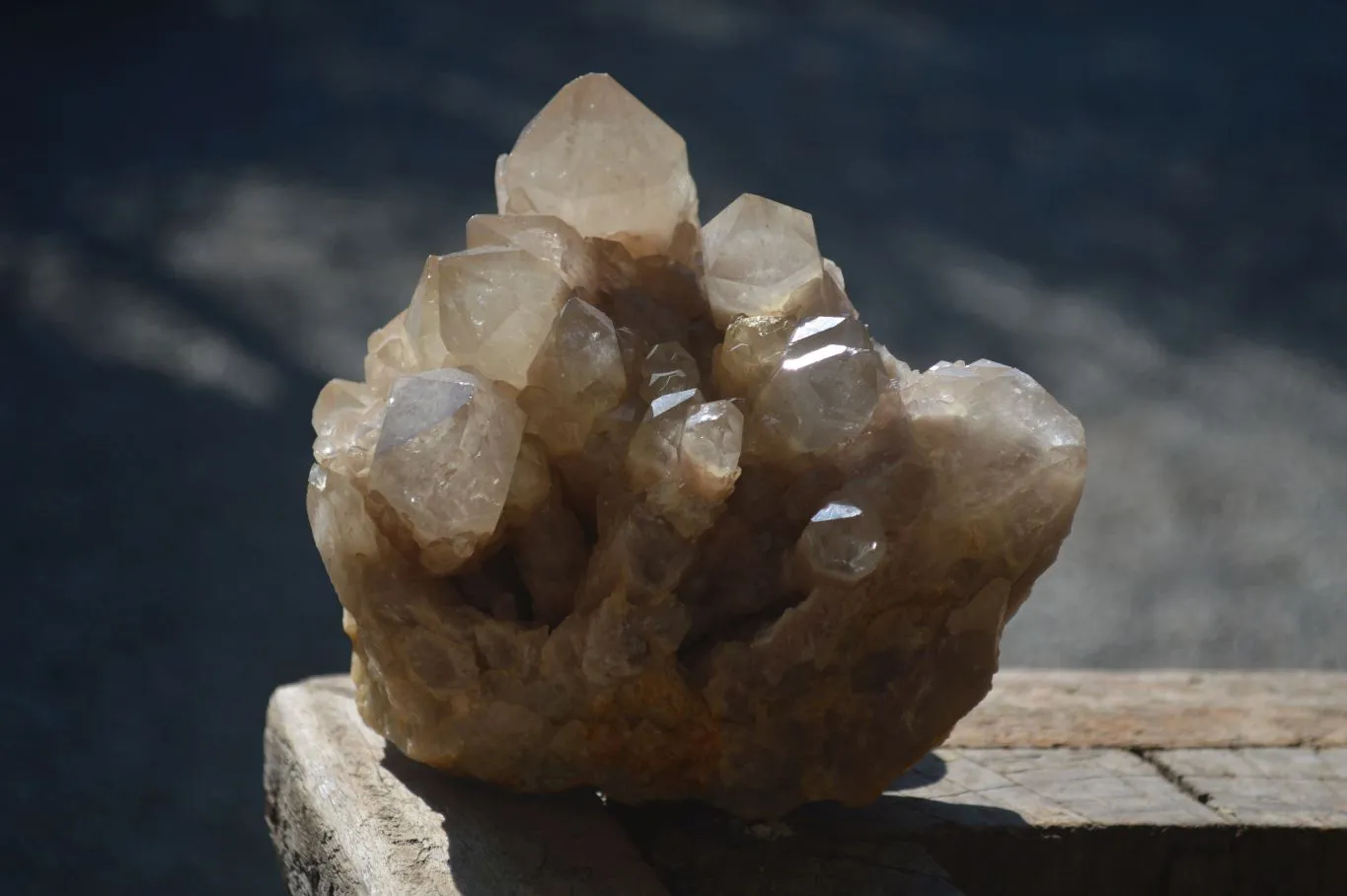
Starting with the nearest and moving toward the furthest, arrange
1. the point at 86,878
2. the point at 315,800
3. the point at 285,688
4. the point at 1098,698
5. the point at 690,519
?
the point at 690,519 → the point at 315,800 → the point at 285,688 → the point at 1098,698 → the point at 86,878

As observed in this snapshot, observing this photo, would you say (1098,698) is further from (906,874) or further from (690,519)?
(690,519)

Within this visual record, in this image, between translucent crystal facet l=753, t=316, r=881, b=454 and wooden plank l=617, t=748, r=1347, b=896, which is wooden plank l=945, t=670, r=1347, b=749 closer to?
wooden plank l=617, t=748, r=1347, b=896

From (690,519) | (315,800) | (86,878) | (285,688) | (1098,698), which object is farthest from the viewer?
(86,878)

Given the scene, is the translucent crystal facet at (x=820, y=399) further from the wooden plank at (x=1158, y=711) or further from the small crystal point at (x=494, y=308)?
the wooden plank at (x=1158, y=711)

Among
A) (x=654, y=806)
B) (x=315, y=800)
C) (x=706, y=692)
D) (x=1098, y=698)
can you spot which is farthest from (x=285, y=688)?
(x=1098, y=698)

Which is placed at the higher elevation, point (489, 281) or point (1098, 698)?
point (489, 281)

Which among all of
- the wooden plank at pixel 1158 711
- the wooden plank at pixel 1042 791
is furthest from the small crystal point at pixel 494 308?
the wooden plank at pixel 1158 711
